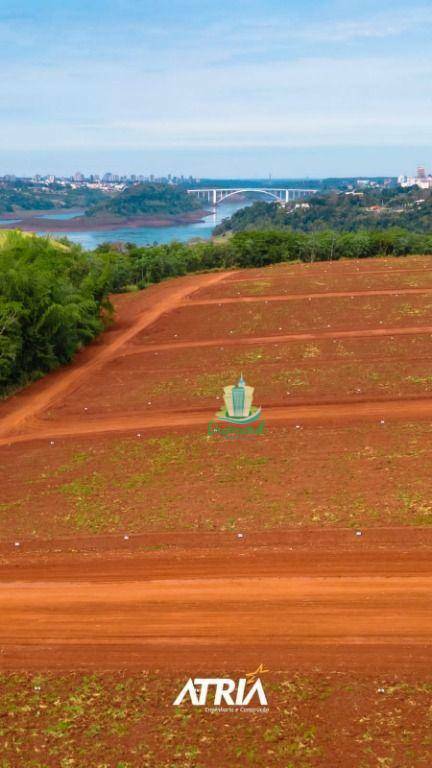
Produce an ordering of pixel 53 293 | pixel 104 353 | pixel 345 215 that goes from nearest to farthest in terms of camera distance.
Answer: pixel 53 293 < pixel 104 353 < pixel 345 215

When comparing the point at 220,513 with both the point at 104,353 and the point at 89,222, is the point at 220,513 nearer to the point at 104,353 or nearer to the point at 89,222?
the point at 104,353

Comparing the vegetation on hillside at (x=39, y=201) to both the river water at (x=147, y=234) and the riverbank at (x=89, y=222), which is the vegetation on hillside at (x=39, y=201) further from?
the river water at (x=147, y=234)

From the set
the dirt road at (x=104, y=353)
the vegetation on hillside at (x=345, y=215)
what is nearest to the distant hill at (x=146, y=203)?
the vegetation on hillside at (x=345, y=215)

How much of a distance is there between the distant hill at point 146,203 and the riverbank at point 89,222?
11.1 ft

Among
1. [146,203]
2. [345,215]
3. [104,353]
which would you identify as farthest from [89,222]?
[104,353]

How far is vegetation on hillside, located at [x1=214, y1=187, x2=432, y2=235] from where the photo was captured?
9500 centimetres

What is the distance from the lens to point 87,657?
9.77 metres

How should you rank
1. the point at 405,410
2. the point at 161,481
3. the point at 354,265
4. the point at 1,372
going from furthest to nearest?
the point at 354,265 < the point at 1,372 < the point at 405,410 < the point at 161,481

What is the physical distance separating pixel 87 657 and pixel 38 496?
6412mm

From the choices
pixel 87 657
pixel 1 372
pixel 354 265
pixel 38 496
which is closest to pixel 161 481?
pixel 38 496

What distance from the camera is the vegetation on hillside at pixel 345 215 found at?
95000 mm

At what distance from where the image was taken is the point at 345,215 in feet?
361

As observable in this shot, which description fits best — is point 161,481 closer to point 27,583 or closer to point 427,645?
point 27,583

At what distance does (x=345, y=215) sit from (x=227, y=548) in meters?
107
